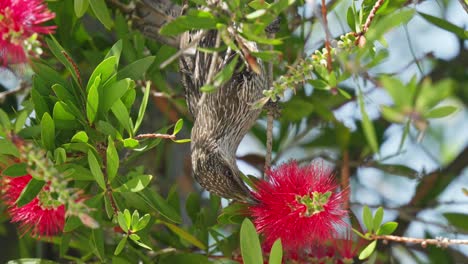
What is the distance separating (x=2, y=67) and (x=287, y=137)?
36.1 inches

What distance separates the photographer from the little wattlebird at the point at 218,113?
108 centimetres

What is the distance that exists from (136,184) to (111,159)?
49 millimetres

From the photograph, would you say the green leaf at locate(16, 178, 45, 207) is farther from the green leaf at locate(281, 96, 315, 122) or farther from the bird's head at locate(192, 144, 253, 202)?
the green leaf at locate(281, 96, 315, 122)

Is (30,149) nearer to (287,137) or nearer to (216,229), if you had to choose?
(216,229)

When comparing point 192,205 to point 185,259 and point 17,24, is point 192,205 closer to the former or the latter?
point 185,259

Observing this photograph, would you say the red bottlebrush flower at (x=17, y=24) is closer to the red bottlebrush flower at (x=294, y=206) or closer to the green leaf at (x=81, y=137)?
the green leaf at (x=81, y=137)

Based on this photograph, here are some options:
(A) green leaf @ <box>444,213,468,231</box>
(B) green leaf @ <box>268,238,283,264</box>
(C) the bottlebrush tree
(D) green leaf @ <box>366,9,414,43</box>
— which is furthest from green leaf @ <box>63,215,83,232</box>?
(A) green leaf @ <box>444,213,468,231</box>

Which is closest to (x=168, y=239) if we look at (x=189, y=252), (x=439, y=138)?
(x=189, y=252)

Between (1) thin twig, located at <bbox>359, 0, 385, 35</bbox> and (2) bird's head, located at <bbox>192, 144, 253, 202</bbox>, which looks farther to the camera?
(2) bird's head, located at <bbox>192, 144, 253, 202</bbox>

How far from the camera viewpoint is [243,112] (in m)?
1.10

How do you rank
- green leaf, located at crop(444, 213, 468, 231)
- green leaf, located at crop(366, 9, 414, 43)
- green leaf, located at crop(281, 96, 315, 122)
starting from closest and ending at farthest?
1. green leaf, located at crop(366, 9, 414, 43)
2. green leaf, located at crop(281, 96, 315, 122)
3. green leaf, located at crop(444, 213, 468, 231)

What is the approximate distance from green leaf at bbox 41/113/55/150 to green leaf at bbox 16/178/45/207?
0.05 meters

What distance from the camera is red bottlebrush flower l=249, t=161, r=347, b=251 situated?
1106 mm

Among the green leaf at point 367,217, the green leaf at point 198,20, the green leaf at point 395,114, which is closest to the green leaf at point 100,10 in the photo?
the green leaf at point 198,20
